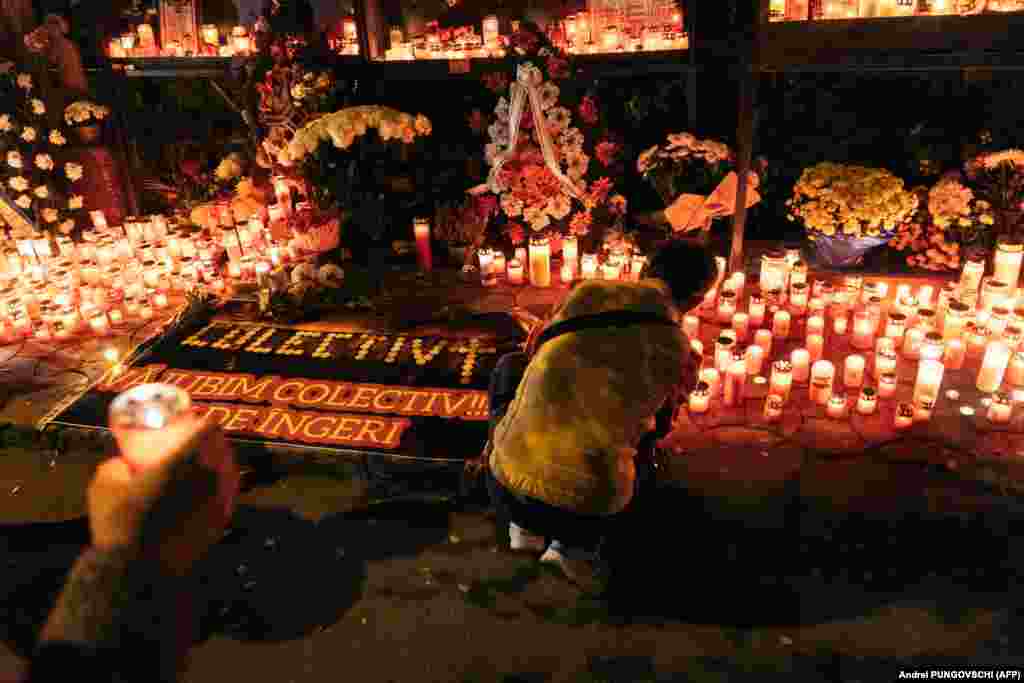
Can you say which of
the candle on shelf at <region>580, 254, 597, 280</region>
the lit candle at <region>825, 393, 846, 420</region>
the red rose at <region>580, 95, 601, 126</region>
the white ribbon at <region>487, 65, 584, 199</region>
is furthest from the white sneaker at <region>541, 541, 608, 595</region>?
the red rose at <region>580, 95, 601, 126</region>

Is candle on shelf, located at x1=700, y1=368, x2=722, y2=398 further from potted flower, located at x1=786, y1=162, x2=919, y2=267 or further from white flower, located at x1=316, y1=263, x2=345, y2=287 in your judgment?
white flower, located at x1=316, y1=263, x2=345, y2=287

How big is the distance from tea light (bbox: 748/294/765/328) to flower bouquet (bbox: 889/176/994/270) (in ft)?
5.31

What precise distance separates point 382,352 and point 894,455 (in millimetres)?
3468

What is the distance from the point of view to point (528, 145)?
6.61 m

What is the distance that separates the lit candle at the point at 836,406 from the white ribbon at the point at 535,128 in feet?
10.2

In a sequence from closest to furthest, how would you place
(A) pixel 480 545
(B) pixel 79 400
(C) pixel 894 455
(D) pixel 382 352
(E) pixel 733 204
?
(A) pixel 480 545 < (C) pixel 894 455 < (B) pixel 79 400 < (D) pixel 382 352 < (E) pixel 733 204

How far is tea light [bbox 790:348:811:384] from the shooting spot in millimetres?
4734

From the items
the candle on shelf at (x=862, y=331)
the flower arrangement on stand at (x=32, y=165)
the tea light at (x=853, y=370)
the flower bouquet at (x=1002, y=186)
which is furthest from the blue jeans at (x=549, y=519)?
the flower arrangement on stand at (x=32, y=165)

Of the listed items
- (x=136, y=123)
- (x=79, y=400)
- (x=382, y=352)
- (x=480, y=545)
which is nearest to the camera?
(x=480, y=545)

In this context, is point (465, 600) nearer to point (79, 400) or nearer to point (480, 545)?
point (480, 545)

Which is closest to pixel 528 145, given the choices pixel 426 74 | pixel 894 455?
pixel 426 74

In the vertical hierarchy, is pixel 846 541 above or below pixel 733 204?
below

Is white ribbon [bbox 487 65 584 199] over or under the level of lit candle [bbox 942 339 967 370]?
over

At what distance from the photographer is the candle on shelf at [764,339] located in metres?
5.01
